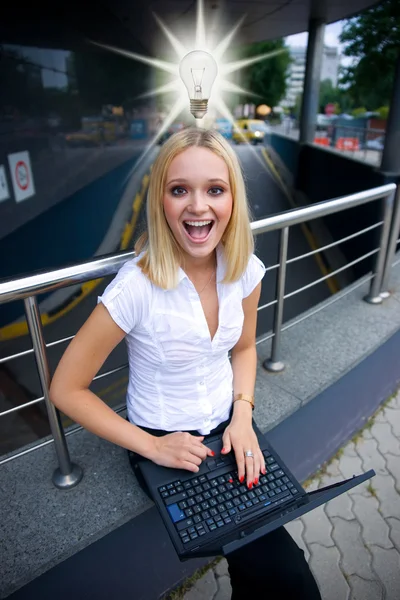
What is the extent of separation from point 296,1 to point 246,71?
39.7 metres

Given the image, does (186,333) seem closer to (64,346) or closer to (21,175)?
(64,346)

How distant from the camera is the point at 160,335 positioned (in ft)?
4.42

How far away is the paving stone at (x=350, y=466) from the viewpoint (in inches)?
94.8

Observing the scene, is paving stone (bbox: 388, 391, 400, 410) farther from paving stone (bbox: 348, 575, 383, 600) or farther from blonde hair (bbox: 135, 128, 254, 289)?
blonde hair (bbox: 135, 128, 254, 289)

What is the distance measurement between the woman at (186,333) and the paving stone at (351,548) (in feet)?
2.45

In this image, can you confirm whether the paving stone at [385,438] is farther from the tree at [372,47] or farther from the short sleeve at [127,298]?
the tree at [372,47]

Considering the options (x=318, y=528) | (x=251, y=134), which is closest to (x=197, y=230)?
(x=318, y=528)

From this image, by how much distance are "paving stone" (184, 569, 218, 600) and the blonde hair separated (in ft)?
4.71

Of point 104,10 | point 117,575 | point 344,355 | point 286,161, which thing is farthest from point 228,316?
point 286,161

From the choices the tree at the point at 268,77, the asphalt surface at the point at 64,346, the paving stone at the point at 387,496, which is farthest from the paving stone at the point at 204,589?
the tree at the point at 268,77

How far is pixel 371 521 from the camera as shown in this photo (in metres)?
2.15

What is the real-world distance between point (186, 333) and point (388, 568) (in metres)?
1.54

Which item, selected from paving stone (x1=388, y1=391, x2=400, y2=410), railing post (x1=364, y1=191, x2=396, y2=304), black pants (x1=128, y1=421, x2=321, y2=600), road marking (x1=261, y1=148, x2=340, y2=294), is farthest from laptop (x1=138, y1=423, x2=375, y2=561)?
road marking (x1=261, y1=148, x2=340, y2=294)

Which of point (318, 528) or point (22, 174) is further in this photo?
point (22, 174)
